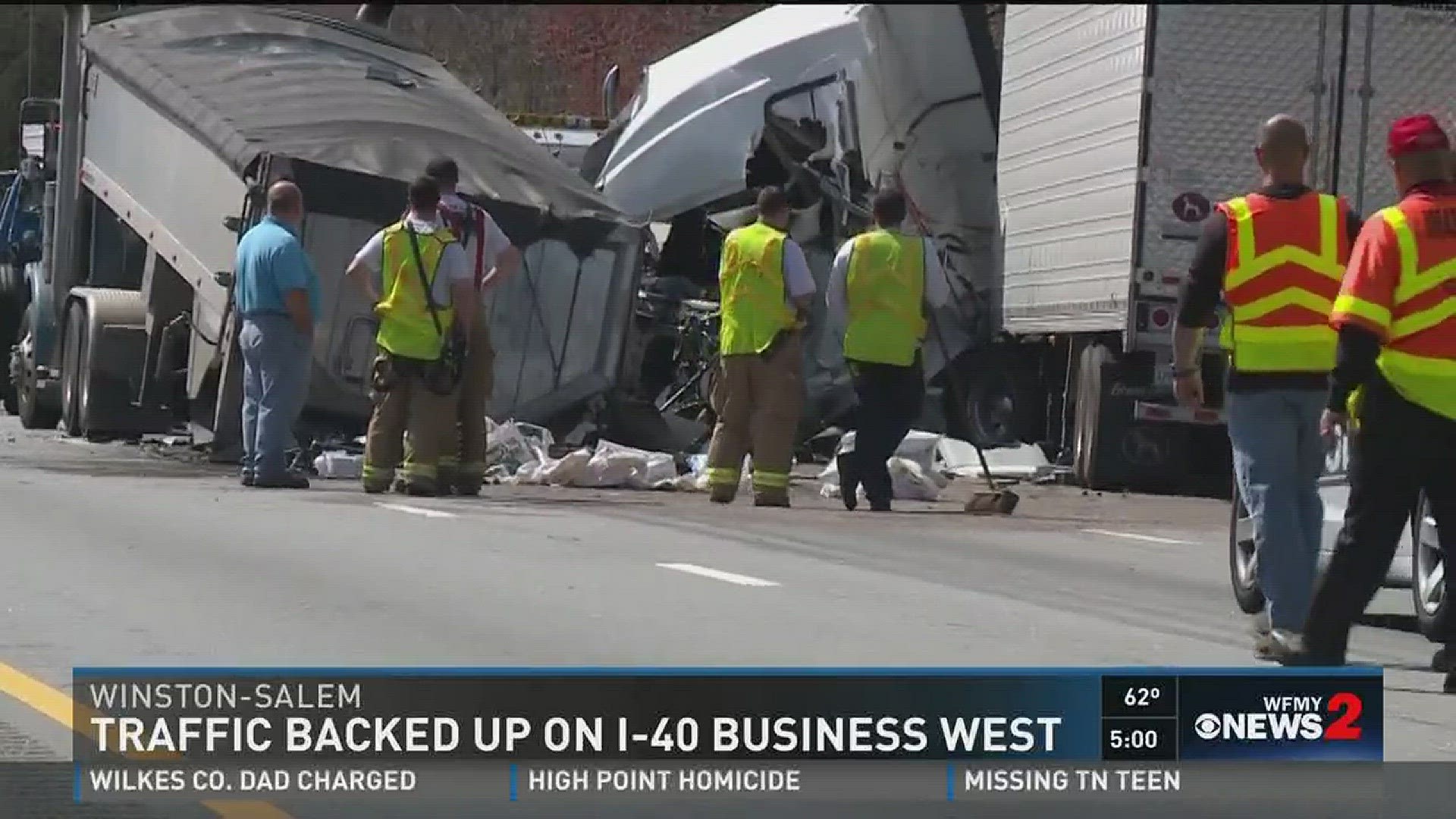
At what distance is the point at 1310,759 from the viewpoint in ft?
25.2

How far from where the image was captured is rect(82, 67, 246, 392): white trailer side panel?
20281 millimetres

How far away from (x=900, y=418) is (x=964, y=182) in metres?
7.32

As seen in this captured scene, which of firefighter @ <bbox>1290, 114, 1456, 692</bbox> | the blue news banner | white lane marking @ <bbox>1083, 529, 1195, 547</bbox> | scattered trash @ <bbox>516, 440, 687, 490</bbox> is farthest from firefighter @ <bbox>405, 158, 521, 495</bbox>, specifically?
the blue news banner

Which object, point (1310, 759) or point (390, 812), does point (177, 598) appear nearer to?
point (390, 812)

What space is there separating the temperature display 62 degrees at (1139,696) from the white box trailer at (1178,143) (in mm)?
12458

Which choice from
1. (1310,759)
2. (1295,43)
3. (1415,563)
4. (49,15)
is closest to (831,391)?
(1295,43)

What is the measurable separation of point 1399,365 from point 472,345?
8.86 m

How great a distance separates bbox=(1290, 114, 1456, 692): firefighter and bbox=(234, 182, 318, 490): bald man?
9117 mm

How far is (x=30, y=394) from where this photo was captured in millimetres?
25391

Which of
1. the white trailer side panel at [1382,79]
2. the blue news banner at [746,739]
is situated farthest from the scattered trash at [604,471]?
the blue news banner at [746,739]

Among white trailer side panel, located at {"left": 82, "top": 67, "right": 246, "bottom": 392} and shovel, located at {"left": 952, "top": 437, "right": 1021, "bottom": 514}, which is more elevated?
white trailer side panel, located at {"left": 82, "top": 67, "right": 246, "bottom": 392}

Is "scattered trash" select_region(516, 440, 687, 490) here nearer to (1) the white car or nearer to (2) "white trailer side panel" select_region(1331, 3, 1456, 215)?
(2) "white trailer side panel" select_region(1331, 3, 1456, 215)

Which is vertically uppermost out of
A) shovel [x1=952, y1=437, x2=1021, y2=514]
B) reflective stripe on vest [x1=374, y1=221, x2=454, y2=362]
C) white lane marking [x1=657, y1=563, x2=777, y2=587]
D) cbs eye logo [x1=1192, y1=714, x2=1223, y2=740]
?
reflective stripe on vest [x1=374, y1=221, x2=454, y2=362]

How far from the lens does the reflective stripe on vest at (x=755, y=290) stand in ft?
58.2
